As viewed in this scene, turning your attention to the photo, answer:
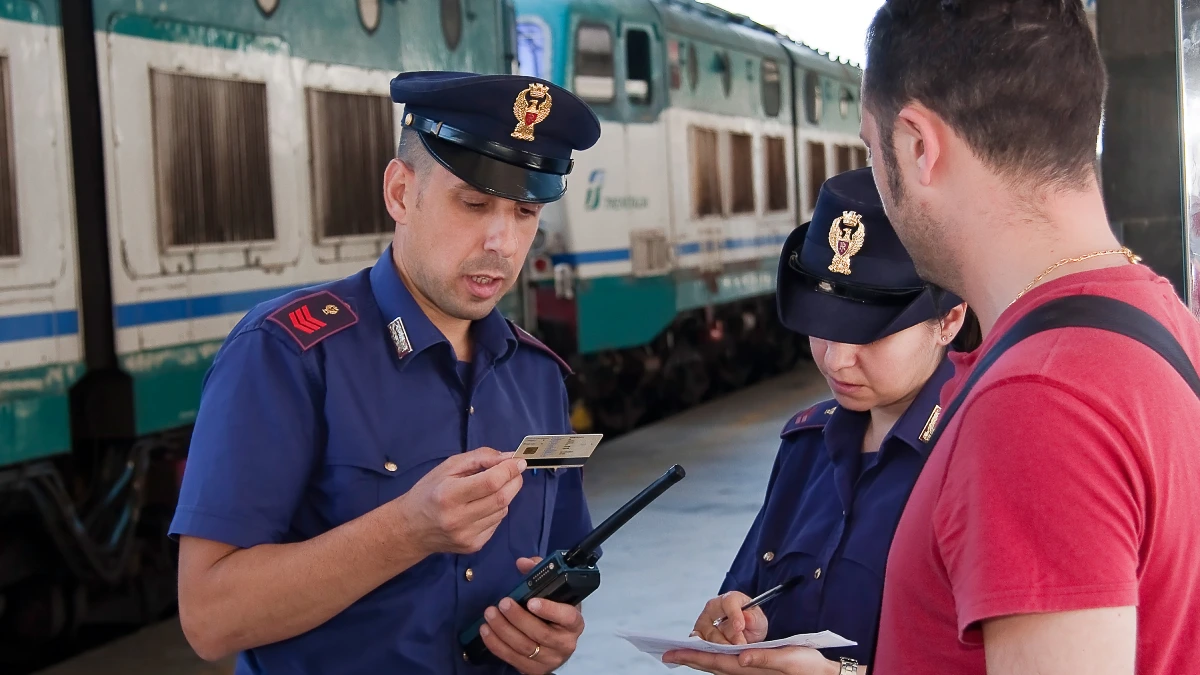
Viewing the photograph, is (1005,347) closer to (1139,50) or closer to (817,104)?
(1139,50)

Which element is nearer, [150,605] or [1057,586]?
[1057,586]

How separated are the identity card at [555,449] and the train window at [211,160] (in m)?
3.42

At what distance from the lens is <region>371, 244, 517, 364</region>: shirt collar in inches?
94.4

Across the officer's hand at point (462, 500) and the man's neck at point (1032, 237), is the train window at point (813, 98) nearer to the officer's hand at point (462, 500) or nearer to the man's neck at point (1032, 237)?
the officer's hand at point (462, 500)

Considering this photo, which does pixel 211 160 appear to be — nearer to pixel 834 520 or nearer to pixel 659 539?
pixel 659 539

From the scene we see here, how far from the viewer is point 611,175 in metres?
10.1

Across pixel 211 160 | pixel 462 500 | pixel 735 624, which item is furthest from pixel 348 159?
pixel 462 500

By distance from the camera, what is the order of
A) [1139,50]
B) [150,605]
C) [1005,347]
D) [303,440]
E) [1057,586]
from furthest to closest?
[150,605], [1139,50], [303,440], [1005,347], [1057,586]

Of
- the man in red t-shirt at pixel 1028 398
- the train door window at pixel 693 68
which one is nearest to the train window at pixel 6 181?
the man in red t-shirt at pixel 1028 398

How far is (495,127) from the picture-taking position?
7.93ft

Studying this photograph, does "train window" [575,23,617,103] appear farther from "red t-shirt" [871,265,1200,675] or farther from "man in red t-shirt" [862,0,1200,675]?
"red t-shirt" [871,265,1200,675]

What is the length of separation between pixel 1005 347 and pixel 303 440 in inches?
51.0

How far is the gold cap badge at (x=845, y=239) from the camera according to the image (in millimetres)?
2445

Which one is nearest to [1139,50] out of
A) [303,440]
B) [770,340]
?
[303,440]
